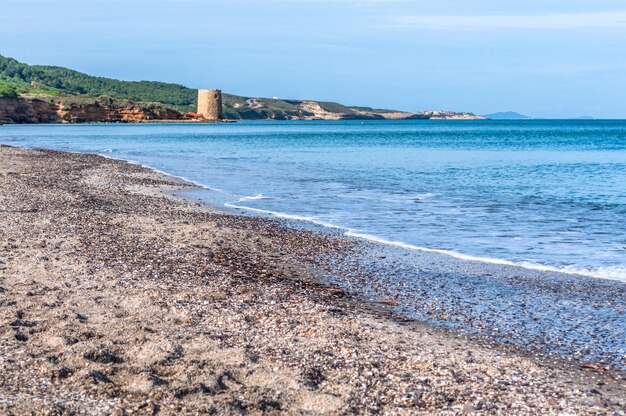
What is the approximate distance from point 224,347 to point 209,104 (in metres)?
165

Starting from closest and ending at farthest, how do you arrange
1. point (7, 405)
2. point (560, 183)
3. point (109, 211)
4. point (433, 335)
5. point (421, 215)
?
point (7, 405) < point (433, 335) < point (109, 211) < point (421, 215) < point (560, 183)

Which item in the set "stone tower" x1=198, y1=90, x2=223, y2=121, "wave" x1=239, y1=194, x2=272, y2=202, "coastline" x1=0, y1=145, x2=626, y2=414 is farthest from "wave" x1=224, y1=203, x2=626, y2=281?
"stone tower" x1=198, y1=90, x2=223, y2=121

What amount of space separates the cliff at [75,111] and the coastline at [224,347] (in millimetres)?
122698

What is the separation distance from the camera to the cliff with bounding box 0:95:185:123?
412ft

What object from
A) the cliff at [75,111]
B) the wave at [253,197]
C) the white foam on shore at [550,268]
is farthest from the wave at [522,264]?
the cliff at [75,111]

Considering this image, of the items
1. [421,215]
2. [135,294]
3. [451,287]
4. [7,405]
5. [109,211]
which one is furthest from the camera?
[421,215]

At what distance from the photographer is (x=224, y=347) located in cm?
705

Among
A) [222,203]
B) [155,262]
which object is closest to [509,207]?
[222,203]

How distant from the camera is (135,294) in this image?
895 centimetres

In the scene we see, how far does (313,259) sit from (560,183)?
20373 millimetres

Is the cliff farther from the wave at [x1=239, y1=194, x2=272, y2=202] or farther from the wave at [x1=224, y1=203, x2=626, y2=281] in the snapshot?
the wave at [x1=224, y1=203, x2=626, y2=281]

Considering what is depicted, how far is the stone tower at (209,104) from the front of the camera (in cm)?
16538

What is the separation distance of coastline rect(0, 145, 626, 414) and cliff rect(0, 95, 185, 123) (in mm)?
122698

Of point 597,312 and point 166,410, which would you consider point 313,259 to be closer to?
point 597,312
